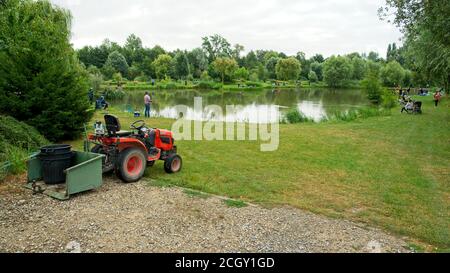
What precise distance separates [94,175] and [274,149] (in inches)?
210

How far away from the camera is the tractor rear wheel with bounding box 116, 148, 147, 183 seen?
6012 millimetres

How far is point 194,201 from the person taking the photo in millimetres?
5270

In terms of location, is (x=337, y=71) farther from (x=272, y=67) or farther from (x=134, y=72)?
(x=134, y=72)

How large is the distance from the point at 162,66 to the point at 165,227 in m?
58.0

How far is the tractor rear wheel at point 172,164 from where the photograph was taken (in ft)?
22.5

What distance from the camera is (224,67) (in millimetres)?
59062

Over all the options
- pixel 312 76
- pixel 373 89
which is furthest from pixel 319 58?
pixel 373 89

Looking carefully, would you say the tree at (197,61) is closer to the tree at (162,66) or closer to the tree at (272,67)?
the tree at (162,66)

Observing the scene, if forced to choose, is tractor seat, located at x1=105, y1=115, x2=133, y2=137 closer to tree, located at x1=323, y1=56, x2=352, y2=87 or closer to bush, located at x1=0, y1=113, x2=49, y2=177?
bush, located at x1=0, y1=113, x2=49, y2=177

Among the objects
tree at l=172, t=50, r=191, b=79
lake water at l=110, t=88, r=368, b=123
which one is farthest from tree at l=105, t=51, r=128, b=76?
lake water at l=110, t=88, r=368, b=123

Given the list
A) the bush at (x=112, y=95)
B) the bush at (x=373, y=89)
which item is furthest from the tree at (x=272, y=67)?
the bush at (x=112, y=95)

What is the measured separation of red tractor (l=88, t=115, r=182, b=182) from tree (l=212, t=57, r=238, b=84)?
53179 mm

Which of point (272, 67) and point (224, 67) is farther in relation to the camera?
point (272, 67)

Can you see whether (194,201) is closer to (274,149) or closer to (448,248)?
(448,248)
